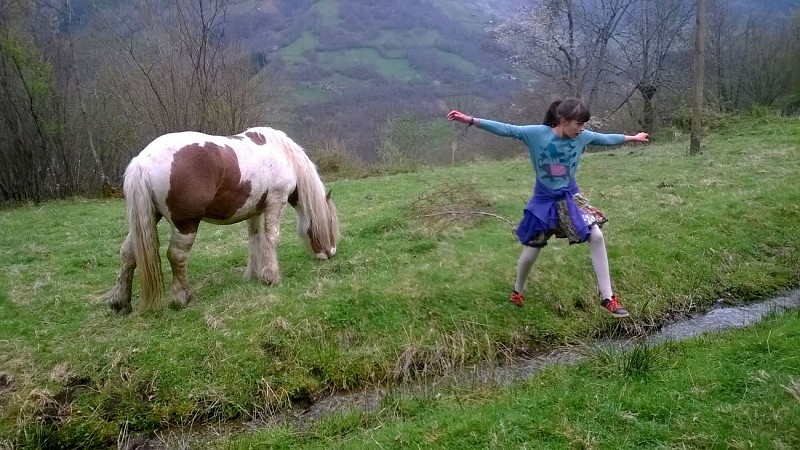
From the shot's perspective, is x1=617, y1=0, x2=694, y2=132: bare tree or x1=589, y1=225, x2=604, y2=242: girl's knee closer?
x1=589, y1=225, x2=604, y2=242: girl's knee

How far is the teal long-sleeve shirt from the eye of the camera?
15.6 ft

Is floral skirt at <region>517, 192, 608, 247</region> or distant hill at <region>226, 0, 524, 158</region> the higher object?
distant hill at <region>226, 0, 524, 158</region>

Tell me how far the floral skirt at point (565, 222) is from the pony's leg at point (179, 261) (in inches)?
131

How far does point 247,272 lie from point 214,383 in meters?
2.29

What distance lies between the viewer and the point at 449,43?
59844 mm

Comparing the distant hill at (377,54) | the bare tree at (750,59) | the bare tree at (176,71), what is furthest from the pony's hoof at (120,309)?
the bare tree at (750,59)

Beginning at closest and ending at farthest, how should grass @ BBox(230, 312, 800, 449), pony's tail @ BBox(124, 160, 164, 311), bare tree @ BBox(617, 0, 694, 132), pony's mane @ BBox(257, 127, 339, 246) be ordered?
1. grass @ BBox(230, 312, 800, 449)
2. pony's tail @ BBox(124, 160, 164, 311)
3. pony's mane @ BBox(257, 127, 339, 246)
4. bare tree @ BBox(617, 0, 694, 132)

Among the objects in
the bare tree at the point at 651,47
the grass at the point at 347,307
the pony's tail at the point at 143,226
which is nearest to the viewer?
the grass at the point at 347,307

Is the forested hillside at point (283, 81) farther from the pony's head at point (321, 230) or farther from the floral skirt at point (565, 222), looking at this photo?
the floral skirt at point (565, 222)

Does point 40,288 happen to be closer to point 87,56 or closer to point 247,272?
point 247,272

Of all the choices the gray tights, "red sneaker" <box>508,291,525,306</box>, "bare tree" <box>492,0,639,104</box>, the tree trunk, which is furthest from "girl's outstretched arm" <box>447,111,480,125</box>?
"bare tree" <box>492,0,639,104</box>

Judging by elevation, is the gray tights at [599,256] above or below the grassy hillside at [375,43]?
below

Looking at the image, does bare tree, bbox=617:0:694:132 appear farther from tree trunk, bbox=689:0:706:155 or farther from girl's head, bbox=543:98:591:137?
girl's head, bbox=543:98:591:137

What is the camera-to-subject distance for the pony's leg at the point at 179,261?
212 inches
